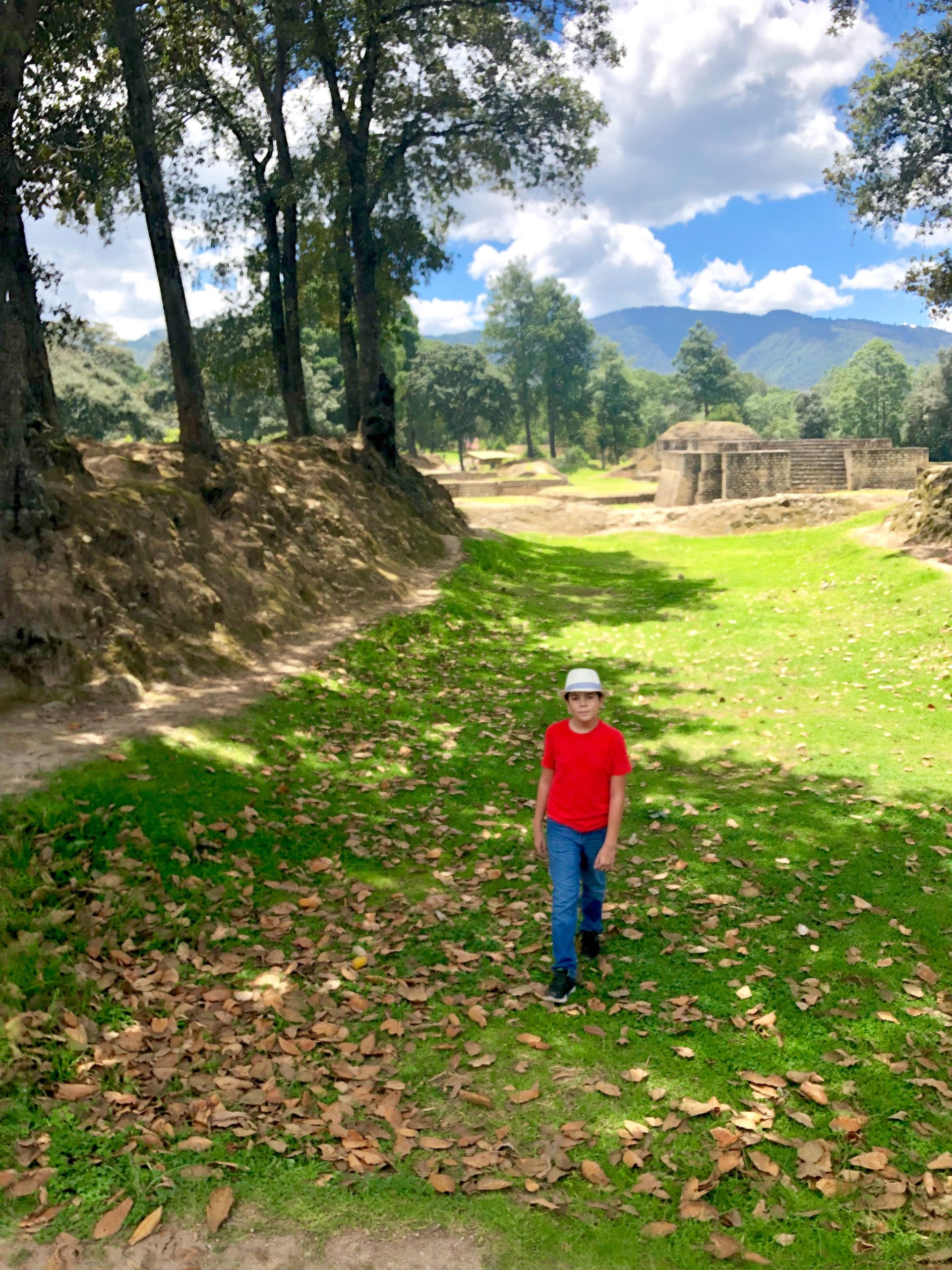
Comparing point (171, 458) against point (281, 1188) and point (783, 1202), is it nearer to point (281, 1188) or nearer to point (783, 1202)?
point (281, 1188)

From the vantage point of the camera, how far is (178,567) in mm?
12234

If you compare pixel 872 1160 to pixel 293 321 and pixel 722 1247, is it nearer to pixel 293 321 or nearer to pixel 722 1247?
pixel 722 1247

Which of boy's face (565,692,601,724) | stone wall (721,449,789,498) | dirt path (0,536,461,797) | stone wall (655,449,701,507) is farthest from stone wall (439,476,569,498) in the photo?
boy's face (565,692,601,724)

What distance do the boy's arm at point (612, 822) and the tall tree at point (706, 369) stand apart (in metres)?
95.4

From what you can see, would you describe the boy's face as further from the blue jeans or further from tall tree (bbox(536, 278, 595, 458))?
tall tree (bbox(536, 278, 595, 458))

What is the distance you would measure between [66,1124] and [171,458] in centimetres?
1121

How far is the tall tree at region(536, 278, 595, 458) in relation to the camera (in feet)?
286

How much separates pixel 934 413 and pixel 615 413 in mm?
31229

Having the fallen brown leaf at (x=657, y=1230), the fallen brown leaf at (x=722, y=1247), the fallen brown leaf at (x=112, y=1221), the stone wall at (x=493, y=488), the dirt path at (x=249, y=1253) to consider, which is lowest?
the fallen brown leaf at (x=722, y=1247)

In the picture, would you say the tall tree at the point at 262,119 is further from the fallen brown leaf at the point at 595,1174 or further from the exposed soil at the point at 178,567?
the fallen brown leaf at the point at 595,1174

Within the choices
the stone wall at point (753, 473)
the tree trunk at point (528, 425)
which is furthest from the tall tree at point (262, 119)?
the tree trunk at point (528, 425)

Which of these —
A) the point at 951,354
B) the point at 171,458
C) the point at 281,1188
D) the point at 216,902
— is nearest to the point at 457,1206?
the point at 281,1188

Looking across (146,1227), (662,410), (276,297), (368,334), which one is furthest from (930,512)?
(662,410)

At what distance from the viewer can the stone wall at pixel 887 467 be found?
135 ft
